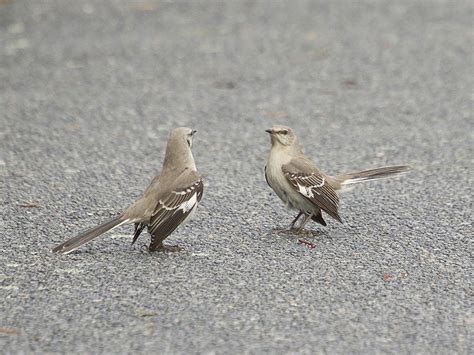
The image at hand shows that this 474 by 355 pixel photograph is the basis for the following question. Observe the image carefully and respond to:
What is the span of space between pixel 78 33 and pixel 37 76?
190 centimetres

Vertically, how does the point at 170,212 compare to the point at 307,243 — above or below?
above

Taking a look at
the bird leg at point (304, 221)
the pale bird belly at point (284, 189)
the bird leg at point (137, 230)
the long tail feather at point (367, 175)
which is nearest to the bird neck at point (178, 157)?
the bird leg at point (137, 230)

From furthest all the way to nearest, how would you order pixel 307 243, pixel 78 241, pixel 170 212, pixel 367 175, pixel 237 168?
pixel 237 168 < pixel 367 175 < pixel 307 243 < pixel 170 212 < pixel 78 241

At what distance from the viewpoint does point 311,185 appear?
7.04m

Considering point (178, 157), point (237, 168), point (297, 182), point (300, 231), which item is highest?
point (178, 157)

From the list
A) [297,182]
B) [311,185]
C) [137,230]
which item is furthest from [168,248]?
[311,185]

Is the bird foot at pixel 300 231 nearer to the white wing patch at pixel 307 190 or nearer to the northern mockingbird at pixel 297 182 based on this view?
the northern mockingbird at pixel 297 182

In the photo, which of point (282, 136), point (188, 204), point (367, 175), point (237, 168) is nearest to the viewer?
point (188, 204)

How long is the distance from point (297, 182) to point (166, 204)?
105cm

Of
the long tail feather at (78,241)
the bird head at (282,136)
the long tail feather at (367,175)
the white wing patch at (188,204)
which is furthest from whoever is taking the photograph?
the long tail feather at (367,175)

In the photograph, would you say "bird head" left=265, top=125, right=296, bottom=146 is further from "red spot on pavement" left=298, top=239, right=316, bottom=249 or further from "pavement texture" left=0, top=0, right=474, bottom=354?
"red spot on pavement" left=298, top=239, right=316, bottom=249

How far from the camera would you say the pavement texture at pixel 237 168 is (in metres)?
5.36

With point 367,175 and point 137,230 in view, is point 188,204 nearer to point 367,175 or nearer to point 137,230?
point 137,230

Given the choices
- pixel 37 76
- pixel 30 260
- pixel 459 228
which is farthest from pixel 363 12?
pixel 30 260
